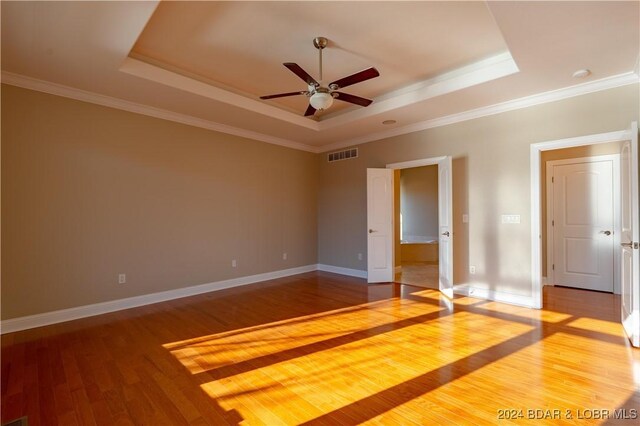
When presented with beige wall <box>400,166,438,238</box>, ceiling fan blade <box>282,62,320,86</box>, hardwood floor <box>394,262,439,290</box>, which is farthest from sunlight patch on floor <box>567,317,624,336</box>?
beige wall <box>400,166,438,238</box>

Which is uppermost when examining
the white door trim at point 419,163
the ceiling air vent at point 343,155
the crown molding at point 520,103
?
the crown molding at point 520,103

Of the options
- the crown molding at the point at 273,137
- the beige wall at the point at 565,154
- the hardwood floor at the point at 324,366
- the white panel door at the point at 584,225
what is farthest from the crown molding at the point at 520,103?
the hardwood floor at the point at 324,366

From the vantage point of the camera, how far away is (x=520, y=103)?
164 inches

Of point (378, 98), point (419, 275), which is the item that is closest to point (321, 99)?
point (378, 98)

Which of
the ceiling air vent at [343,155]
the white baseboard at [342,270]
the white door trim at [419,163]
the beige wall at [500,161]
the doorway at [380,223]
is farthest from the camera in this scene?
the ceiling air vent at [343,155]

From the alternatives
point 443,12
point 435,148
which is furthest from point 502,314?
point 443,12

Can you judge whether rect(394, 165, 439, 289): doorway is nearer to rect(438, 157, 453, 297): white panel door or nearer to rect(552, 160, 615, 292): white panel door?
rect(438, 157, 453, 297): white panel door

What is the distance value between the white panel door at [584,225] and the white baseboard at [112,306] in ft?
17.8

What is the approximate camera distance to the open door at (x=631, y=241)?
2856 millimetres

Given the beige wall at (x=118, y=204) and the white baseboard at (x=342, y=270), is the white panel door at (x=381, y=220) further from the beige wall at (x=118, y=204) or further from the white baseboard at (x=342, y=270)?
the beige wall at (x=118, y=204)

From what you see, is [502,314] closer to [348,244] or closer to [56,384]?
[348,244]

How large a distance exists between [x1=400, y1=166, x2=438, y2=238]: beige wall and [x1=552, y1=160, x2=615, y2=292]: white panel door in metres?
3.49

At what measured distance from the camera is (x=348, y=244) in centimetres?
638

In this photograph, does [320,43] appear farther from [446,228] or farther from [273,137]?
[446,228]
